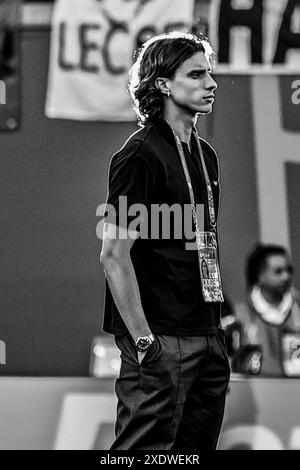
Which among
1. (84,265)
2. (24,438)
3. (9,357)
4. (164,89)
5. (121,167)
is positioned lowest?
(24,438)

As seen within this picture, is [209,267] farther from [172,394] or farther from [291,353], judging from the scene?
[291,353]

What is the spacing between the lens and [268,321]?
4.15 m

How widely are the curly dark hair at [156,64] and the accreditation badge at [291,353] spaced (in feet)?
4.95

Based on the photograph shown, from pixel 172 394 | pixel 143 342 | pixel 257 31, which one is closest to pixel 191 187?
pixel 143 342

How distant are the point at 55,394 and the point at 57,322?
1.06 ft

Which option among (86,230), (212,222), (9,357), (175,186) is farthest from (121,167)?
(9,357)

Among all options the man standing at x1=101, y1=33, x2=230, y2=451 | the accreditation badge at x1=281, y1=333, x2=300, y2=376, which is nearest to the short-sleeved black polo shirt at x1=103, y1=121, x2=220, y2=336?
the man standing at x1=101, y1=33, x2=230, y2=451

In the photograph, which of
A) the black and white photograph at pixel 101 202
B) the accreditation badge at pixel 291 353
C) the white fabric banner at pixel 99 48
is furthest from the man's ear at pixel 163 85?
the accreditation badge at pixel 291 353

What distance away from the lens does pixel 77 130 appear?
4.20 m

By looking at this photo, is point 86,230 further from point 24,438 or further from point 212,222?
point 212,222

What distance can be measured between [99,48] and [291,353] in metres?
1.53

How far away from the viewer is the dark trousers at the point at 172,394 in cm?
272

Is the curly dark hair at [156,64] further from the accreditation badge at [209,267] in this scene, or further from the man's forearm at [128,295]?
the man's forearm at [128,295]

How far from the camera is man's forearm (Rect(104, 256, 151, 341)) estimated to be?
2.70 m
